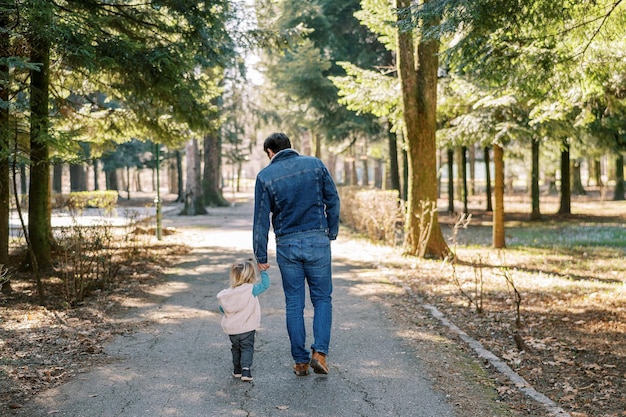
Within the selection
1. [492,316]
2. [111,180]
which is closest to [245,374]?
[492,316]

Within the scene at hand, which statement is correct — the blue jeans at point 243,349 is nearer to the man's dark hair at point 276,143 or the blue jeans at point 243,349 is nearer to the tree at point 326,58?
the man's dark hair at point 276,143

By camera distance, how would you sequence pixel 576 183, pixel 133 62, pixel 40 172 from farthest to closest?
pixel 576 183 → pixel 40 172 → pixel 133 62

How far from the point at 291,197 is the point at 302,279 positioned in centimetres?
69

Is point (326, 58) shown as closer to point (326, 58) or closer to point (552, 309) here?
point (326, 58)

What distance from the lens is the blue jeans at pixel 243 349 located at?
5.25 m

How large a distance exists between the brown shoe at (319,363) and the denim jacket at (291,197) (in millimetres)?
942

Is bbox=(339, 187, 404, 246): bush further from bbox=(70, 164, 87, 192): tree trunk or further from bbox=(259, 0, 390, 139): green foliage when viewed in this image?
bbox=(70, 164, 87, 192): tree trunk

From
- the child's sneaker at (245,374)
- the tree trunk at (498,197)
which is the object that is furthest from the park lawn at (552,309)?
the child's sneaker at (245,374)

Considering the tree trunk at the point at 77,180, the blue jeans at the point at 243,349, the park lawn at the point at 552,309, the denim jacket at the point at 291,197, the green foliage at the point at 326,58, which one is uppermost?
the green foliage at the point at 326,58

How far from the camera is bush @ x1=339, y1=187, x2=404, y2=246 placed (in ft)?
52.2

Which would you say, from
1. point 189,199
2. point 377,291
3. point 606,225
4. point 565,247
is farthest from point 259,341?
point 189,199

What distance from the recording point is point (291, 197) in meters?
5.24

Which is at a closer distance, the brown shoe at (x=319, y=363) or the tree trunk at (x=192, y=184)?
the brown shoe at (x=319, y=363)

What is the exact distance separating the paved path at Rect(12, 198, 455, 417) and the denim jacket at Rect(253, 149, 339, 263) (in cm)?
112
